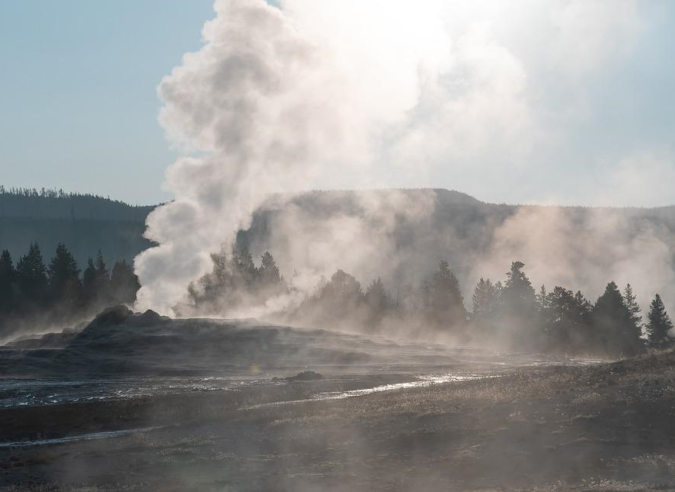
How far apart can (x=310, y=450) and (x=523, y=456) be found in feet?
22.0

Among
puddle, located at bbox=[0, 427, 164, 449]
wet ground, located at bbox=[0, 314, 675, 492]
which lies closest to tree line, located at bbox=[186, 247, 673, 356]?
wet ground, located at bbox=[0, 314, 675, 492]

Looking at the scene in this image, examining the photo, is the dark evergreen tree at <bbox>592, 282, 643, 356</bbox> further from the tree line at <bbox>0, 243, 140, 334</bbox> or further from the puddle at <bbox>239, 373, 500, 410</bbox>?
the tree line at <bbox>0, 243, 140, 334</bbox>

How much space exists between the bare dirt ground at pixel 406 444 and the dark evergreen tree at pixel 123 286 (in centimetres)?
8380

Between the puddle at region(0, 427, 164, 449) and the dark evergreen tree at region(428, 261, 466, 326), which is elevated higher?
the dark evergreen tree at region(428, 261, 466, 326)

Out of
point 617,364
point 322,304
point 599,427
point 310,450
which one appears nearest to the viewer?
point 599,427

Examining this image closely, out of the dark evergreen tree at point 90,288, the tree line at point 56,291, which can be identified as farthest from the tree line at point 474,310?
the dark evergreen tree at point 90,288

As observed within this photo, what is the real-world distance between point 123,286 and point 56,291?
32.3 ft

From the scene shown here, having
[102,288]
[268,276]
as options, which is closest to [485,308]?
[268,276]

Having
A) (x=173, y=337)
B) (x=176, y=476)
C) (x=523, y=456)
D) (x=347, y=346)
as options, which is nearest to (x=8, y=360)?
(x=173, y=337)

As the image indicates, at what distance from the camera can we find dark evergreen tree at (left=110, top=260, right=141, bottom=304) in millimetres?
116188

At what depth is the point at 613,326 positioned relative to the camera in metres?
88.6

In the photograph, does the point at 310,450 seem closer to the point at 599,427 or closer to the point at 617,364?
the point at 599,427

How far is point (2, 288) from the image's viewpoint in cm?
11444

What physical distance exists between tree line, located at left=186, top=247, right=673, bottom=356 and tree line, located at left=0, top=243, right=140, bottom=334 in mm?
19538
